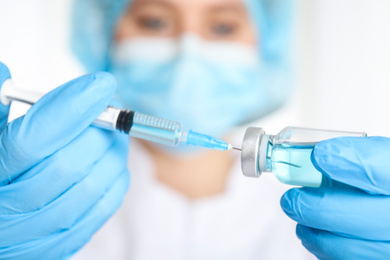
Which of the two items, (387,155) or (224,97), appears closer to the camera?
(387,155)

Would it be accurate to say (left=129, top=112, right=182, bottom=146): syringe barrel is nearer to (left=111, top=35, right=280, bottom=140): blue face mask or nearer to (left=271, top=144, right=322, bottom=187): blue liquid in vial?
(left=271, top=144, right=322, bottom=187): blue liquid in vial

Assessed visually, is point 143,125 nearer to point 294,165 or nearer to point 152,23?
point 294,165

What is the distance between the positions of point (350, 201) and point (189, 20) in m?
1.05

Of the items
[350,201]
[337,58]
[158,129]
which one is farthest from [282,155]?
[337,58]

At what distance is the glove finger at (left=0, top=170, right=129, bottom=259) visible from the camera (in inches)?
35.1

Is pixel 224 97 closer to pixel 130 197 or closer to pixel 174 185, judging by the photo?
pixel 174 185

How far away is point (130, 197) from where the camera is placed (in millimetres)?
1776

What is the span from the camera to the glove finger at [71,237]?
0.89 m

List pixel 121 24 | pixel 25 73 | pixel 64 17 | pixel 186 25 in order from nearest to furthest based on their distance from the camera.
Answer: pixel 186 25 < pixel 121 24 < pixel 25 73 < pixel 64 17

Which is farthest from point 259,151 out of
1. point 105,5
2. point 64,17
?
point 64,17

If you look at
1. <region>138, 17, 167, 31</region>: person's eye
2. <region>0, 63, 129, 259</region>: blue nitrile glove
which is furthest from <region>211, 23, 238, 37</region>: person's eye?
<region>0, 63, 129, 259</region>: blue nitrile glove

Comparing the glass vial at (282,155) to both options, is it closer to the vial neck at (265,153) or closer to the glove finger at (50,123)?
the vial neck at (265,153)

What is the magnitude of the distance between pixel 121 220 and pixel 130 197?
0.12m

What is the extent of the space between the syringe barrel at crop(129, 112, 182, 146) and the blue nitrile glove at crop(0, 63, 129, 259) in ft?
0.31
